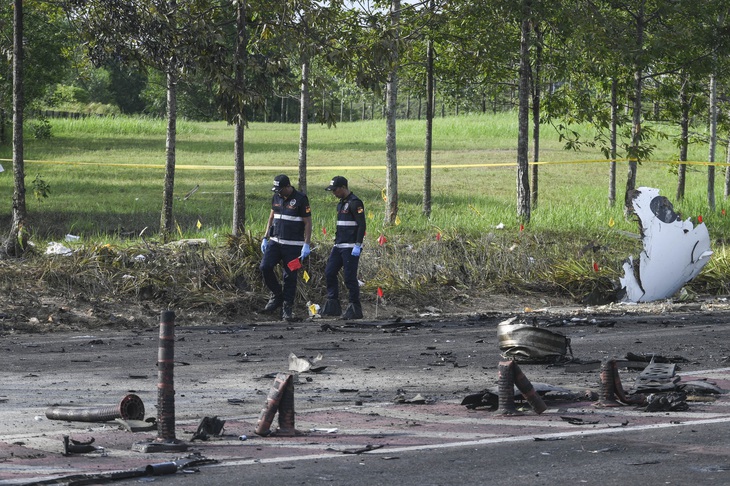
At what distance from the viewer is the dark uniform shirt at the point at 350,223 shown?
15539mm

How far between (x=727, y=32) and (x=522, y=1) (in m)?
4.21

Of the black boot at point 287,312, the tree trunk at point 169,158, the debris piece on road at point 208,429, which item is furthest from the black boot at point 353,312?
the debris piece on road at point 208,429

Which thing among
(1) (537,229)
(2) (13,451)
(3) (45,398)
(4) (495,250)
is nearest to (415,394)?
(3) (45,398)

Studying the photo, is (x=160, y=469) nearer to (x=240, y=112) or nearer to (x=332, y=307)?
(x=332, y=307)

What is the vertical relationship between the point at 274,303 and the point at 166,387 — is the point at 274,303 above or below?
below

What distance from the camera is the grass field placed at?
2331 cm

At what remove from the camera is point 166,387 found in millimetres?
7512

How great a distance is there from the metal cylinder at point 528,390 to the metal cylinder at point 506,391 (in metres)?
0.04

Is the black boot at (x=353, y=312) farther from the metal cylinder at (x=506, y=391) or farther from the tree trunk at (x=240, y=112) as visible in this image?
the metal cylinder at (x=506, y=391)

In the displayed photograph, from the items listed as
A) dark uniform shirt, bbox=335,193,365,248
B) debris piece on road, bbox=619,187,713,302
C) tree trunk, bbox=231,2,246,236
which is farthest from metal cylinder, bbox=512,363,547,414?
debris piece on road, bbox=619,187,713,302

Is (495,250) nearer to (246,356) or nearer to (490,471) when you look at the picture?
(246,356)

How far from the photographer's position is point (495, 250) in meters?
18.7

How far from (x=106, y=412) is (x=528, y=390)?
3185 mm

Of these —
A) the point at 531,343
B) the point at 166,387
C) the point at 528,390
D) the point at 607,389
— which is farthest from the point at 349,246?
the point at 166,387
